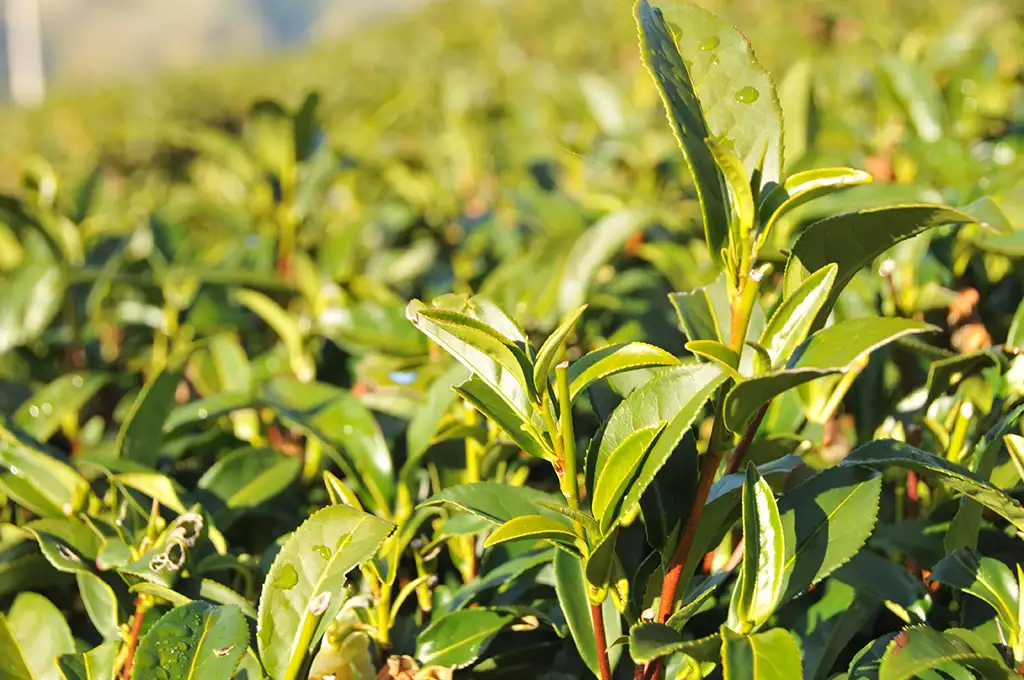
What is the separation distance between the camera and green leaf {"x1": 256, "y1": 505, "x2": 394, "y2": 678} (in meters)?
0.82

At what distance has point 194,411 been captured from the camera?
1.27 m

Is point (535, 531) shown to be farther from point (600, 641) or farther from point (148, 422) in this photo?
point (148, 422)

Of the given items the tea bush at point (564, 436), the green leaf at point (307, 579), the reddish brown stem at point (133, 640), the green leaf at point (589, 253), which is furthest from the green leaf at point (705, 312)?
the reddish brown stem at point (133, 640)

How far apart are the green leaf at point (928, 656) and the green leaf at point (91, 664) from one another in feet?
2.34

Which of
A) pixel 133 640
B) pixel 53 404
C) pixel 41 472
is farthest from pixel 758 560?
pixel 53 404

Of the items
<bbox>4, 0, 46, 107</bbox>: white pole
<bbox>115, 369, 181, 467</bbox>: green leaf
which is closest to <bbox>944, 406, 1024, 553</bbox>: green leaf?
<bbox>115, 369, 181, 467</bbox>: green leaf

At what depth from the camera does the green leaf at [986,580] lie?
32.4 inches

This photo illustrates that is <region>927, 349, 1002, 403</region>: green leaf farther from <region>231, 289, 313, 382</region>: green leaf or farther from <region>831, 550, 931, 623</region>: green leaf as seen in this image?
<region>231, 289, 313, 382</region>: green leaf

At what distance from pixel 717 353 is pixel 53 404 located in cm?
110

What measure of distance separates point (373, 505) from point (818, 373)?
23.2 inches

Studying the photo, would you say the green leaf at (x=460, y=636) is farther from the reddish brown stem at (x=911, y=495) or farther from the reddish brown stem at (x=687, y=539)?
the reddish brown stem at (x=911, y=495)

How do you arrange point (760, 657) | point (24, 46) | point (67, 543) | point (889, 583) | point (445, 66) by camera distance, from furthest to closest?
1. point (24, 46)
2. point (445, 66)
3. point (67, 543)
4. point (889, 583)
5. point (760, 657)

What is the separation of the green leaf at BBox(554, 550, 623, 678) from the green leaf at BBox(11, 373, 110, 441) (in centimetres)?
87

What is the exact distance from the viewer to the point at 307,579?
33.0 inches
